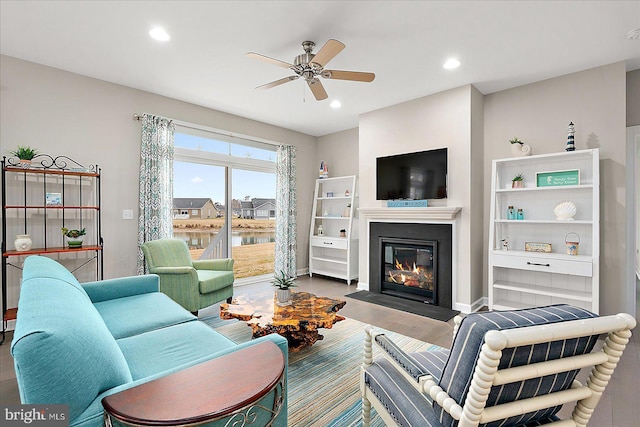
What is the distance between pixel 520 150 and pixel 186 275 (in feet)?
13.5

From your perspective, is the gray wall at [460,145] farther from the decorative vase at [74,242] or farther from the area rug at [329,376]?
the decorative vase at [74,242]

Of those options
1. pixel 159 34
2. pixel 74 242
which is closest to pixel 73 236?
pixel 74 242

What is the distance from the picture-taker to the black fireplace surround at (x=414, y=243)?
3.95 metres

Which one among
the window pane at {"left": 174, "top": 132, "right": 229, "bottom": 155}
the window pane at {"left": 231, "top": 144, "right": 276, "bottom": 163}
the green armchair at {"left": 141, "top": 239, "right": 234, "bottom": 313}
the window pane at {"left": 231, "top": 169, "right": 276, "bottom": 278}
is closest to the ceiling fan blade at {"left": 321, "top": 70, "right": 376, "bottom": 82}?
the green armchair at {"left": 141, "top": 239, "right": 234, "bottom": 313}

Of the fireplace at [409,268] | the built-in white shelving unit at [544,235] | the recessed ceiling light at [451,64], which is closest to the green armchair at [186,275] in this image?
the fireplace at [409,268]

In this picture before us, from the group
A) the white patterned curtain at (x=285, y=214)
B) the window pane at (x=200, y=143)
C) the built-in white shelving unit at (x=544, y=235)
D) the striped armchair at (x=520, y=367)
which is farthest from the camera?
the white patterned curtain at (x=285, y=214)

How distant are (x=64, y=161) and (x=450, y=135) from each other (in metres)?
4.59

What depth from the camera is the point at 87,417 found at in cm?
99

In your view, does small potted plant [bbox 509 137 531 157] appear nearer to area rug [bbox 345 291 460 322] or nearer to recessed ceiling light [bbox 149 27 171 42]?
area rug [bbox 345 291 460 322]

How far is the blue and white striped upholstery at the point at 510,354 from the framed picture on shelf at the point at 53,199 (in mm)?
4036

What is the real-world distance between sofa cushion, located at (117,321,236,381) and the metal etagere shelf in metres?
1.99

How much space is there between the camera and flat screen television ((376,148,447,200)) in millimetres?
4004

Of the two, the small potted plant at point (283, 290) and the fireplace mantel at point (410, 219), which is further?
the fireplace mantel at point (410, 219)

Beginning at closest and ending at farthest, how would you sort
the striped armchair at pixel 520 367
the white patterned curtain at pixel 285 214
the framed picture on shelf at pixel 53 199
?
1. the striped armchair at pixel 520 367
2. the framed picture on shelf at pixel 53 199
3. the white patterned curtain at pixel 285 214
